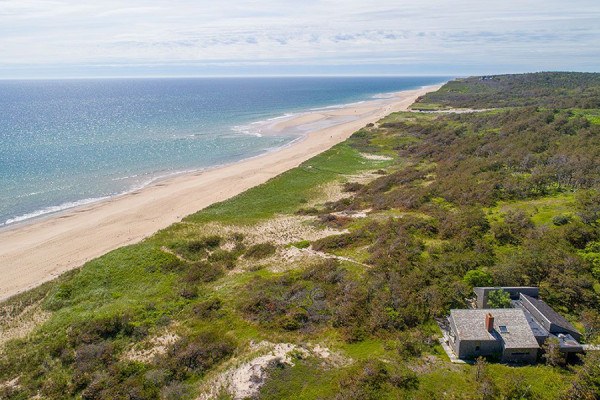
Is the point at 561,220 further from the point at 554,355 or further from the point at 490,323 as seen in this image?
the point at 490,323

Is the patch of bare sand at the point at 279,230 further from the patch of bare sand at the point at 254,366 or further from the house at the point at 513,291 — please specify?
the house at the point at 513,291

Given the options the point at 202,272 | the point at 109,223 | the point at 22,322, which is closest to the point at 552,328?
the point at 202,272

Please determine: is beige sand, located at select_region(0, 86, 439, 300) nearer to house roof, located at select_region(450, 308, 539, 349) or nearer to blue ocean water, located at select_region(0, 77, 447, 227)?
blue ocean water, located at select_region(0, 77, 447, 227)

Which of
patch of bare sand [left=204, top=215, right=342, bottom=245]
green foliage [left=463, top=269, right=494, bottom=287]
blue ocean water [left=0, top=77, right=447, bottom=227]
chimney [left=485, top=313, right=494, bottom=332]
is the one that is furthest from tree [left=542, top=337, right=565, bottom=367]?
blue ocean water [left=0, top=77, right=447, bottom=227]

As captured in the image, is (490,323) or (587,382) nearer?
(587,382)

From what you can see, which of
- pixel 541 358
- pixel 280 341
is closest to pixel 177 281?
pixel 280 341

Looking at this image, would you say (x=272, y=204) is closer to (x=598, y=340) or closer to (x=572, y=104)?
(x=598, y=340)
